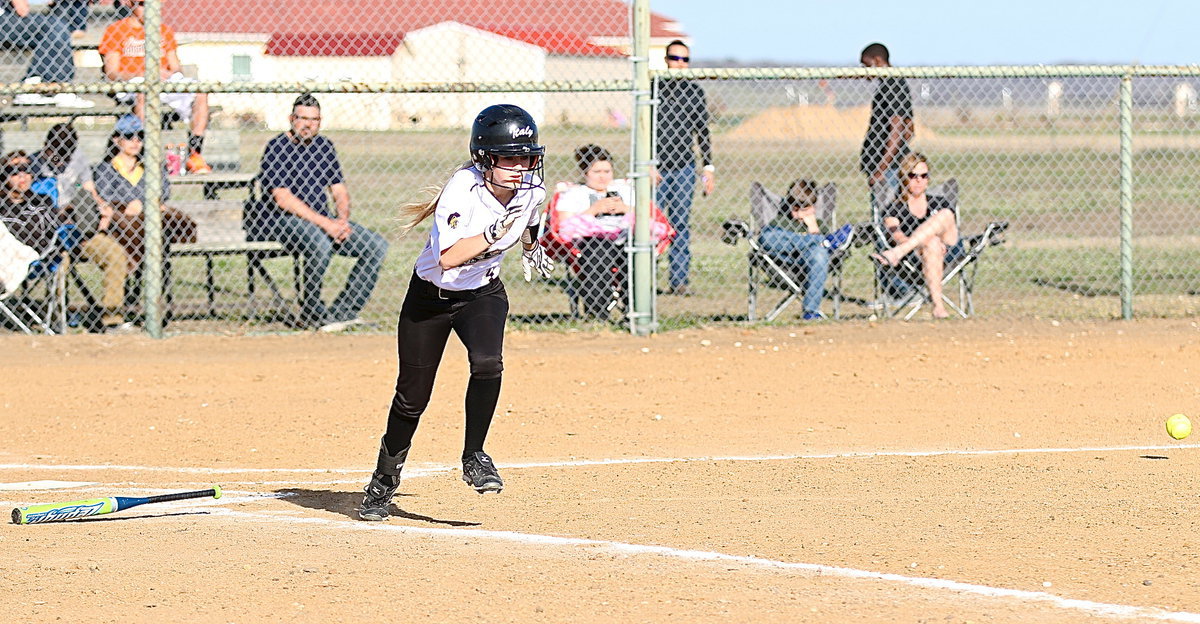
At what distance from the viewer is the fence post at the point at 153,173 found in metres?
10.7

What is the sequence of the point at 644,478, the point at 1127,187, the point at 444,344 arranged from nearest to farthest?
the point at 444,344, the point at 644,478, the point at 1127,187

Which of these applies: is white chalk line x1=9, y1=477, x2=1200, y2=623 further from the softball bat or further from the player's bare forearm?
the player's bare forearm

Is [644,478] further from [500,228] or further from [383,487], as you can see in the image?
[500,228]

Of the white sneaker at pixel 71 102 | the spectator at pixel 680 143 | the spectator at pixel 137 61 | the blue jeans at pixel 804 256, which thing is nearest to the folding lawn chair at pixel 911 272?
the blue jeans at pixel 804 256

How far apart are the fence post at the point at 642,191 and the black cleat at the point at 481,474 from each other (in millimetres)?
5271

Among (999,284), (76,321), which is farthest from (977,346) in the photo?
(76,321)

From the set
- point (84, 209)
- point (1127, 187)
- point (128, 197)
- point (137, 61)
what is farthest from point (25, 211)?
point (1127, 187)

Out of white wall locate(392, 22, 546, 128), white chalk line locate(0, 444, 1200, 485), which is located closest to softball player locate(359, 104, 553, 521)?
white chalk line locate(0, 444, 1200, 485)

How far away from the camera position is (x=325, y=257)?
11.3 m

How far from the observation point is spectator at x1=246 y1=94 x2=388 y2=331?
11.2 m

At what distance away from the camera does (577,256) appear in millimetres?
11688

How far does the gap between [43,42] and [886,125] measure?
21.4 ft

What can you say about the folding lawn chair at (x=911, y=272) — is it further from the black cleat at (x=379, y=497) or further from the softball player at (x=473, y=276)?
the black cleat at (x=379, y=497)

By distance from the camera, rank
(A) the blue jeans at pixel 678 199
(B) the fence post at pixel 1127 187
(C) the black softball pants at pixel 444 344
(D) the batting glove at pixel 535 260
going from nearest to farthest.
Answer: (C) the black softball pants at pixel 444 344 → (D) the batting glove at pixel 535 260 → (B) the fence post at pixel 1127 187 → (A) the blue jeans at pixel 678 199
